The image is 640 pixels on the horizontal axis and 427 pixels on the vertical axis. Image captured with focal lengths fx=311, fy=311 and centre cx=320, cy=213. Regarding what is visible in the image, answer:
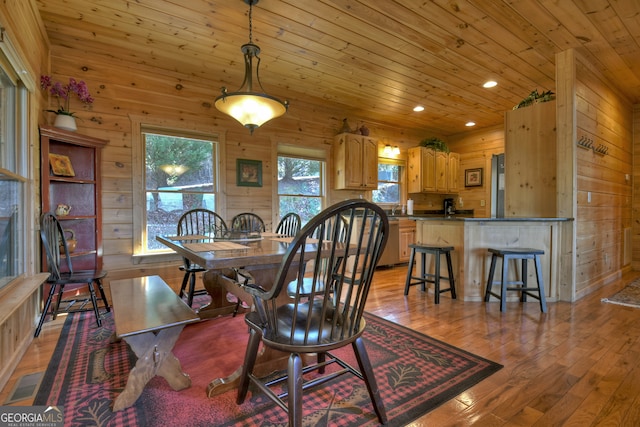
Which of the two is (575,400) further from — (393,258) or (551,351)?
(393,258)

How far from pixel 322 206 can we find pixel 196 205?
6.32ft

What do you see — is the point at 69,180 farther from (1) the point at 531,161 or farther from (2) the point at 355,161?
(1) the point at 531,161

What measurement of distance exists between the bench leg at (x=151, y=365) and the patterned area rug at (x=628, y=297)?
3929mm

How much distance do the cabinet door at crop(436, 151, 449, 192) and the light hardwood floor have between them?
3.07 metres

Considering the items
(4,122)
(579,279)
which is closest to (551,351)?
(579,279)

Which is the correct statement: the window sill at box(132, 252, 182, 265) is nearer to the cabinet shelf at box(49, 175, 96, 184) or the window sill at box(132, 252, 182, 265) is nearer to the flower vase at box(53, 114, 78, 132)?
the cabinet shelf at box(49, 175, 96, 184)

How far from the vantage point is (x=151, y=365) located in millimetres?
1555

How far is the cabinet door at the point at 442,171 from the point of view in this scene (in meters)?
5.98

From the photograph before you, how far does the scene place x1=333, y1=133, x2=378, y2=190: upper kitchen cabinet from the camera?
15.7 ft

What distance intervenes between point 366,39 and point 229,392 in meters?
3.09

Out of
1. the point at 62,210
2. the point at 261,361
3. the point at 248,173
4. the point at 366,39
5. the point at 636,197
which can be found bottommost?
the point at 261,361

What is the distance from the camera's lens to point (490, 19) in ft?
8.84

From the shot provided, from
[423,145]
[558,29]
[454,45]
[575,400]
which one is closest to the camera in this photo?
[575,400]

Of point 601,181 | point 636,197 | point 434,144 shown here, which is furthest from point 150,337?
point 636,197
